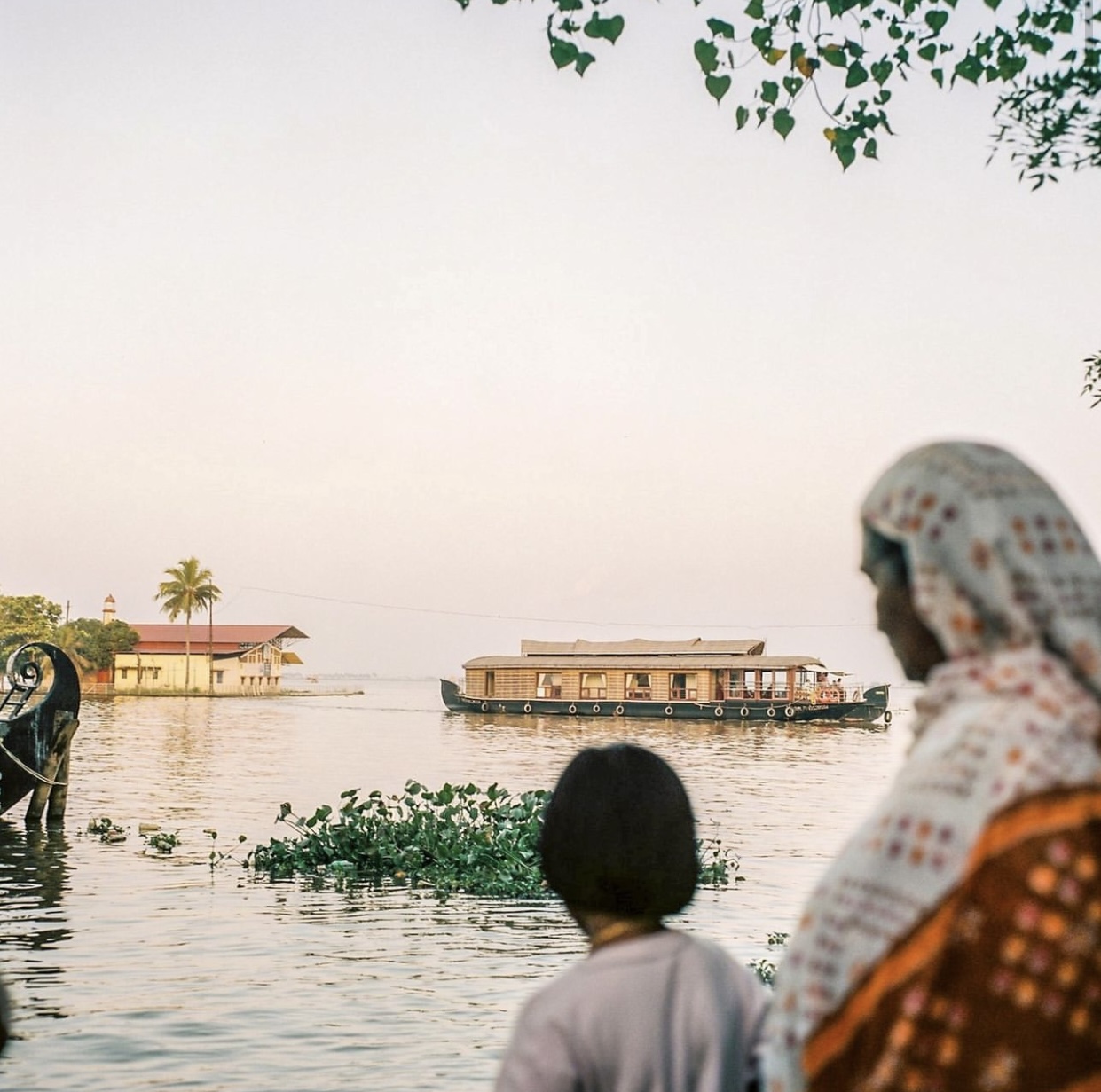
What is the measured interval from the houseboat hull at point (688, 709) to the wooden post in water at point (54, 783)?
163ft

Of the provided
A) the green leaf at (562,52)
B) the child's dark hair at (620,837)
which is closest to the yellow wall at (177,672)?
the green leaf at (562,52)

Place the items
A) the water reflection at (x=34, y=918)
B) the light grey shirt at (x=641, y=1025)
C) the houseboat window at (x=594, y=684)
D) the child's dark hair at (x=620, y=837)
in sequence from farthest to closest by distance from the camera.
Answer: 1. the houseboat window at (x=594, y=684)
2. the water reflection at (x=34, y=918)
3. the child's dark hair at (x=620, y=837)
4. the light grey shirt at (x=641, y=1025)

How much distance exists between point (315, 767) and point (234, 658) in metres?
65.8

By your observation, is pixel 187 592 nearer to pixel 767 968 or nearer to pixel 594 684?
pixel 594 684

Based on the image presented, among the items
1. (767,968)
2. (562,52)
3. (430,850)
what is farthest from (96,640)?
(562,52)

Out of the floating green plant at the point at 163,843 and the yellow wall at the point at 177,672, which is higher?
the yellow wall at the point at 177,672

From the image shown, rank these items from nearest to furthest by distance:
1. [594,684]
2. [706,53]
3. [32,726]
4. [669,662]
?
1. [706,53]
2. [32,726]
3. [669,662]
4. [594,684]

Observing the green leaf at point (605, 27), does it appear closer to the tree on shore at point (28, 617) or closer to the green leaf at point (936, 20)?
the green leaf at point (936, 20)

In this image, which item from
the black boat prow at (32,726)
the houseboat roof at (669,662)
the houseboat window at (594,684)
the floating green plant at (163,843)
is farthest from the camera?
the houseboat window at (594,684)

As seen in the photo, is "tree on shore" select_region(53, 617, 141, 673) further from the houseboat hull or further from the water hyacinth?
the water hyacinth

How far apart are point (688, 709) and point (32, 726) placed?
50.8 metres

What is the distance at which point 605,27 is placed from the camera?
15.9 ft

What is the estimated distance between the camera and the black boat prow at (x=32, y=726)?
19.9m

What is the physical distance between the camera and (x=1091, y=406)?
20.5 ft
